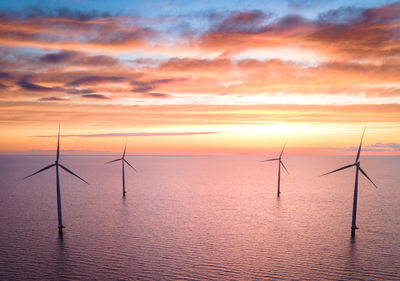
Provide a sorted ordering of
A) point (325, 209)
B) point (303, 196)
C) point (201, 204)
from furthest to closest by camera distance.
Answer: point (303, 196)
point (201, 204)
point (325, 209)

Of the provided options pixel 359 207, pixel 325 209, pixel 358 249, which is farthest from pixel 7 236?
pixel 359 207

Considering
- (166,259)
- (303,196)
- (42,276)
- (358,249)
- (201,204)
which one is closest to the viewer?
(42,276)

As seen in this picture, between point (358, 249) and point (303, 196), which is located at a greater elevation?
point (358, 249)

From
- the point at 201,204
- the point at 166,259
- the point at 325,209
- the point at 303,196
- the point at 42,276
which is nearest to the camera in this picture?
the point at 42,276

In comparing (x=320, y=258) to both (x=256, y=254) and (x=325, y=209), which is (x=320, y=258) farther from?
(x=325, y=209)

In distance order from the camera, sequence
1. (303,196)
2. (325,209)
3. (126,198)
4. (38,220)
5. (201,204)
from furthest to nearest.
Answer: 1. (303,196)
2. (126,198)
3. (201,204)
4. (325,209)
5. (38,220)

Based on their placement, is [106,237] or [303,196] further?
[303,196]

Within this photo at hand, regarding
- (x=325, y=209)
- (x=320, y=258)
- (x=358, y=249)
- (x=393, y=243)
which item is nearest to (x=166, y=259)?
(x=320, y=258)

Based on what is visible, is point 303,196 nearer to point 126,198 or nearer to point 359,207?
point 359,207

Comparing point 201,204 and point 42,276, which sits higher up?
point 42,276
